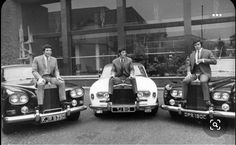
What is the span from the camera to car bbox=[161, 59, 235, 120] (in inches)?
175

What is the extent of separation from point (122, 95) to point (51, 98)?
5.68 feet

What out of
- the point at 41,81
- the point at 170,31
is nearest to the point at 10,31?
the point at 170,31

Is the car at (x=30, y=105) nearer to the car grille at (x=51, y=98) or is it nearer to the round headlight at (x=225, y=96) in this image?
the car grille at (x=51, y=98)

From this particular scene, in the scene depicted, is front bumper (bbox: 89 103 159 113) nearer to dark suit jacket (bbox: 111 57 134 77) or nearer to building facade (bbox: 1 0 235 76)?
dark suit jacket (bbox: 111 57 134 77)

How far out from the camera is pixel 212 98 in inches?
185

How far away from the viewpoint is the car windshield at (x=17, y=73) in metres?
5.97

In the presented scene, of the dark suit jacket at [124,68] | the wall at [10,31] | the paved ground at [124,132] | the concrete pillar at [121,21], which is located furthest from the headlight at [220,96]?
the wall at [10,31]

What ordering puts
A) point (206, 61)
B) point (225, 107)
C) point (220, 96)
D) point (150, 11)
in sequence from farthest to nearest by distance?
point (150, 11) < point (206, 61) < point (220, 96) < point (225, 107)

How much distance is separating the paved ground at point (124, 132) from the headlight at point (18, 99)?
747 mm

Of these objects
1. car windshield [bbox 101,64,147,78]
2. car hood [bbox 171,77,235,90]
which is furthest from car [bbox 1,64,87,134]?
car hood [bbox 171,77,235,90]

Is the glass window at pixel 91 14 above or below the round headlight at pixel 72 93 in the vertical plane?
above

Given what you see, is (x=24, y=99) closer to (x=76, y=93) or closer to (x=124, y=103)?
(x=76, y=93)

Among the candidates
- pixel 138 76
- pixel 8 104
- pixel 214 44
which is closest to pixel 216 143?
pixel 138 76

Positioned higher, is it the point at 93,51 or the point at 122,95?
the point at 93,51
